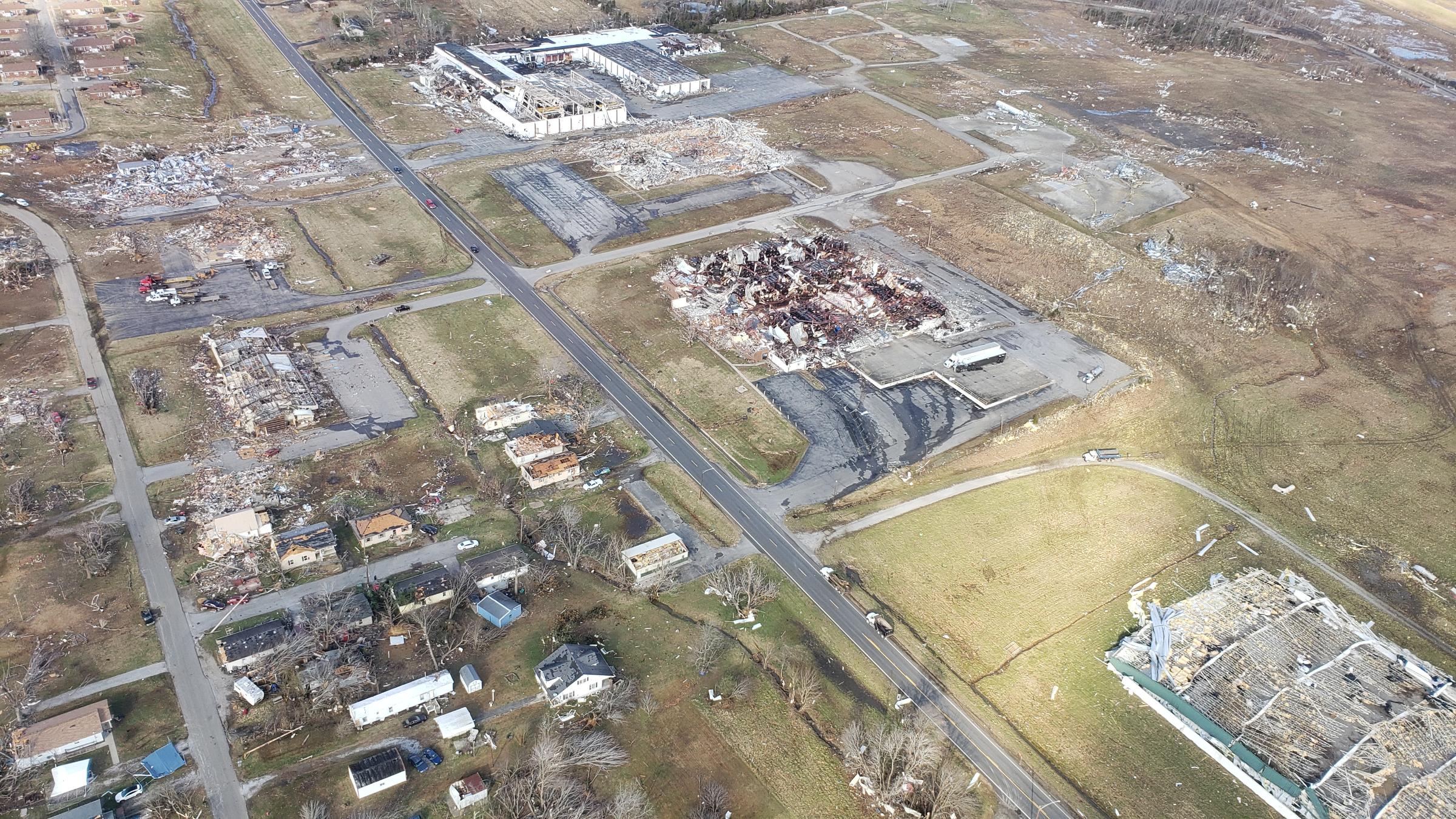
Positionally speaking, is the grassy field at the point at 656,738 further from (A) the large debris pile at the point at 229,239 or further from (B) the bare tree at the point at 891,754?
(A) the large debris pile at the point at 229,239

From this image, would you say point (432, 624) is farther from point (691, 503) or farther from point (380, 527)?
point (691, 503)

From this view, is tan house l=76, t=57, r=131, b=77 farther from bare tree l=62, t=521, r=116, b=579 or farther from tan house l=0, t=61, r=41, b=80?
bare tree l=62, t=521, r=116, b=579

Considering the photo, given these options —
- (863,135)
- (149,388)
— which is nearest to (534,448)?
(149,388)

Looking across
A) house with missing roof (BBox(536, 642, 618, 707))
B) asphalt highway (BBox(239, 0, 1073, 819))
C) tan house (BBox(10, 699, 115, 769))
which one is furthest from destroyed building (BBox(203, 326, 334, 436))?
house with missing roof (BBox(536, 642, 618, 707))

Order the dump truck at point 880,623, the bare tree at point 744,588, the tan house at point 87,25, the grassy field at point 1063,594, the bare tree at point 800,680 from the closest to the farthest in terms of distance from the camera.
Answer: the grassy field at point 1063,594 → the bare tree at point 800,680 → the dump truck at point 880,623 → the bare tree at point 744,588 → the tan house at point 87,25

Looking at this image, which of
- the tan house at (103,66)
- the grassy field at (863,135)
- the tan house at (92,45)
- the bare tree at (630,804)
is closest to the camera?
the bare tree at (630,804)

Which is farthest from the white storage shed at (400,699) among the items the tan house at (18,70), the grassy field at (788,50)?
the grassy field at (788,50)

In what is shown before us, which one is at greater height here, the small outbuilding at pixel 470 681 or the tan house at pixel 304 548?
the tan house at pixel 304 548

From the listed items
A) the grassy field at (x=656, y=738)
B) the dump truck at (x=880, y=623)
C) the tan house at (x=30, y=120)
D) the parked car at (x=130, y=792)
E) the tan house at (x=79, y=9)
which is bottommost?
the grassy field at (x=656, y=738)
